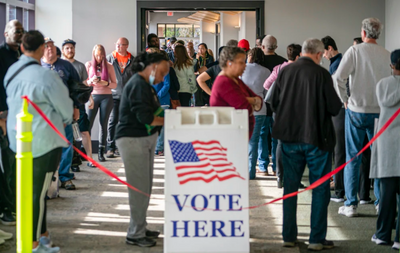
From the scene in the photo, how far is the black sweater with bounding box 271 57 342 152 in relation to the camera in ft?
13.7

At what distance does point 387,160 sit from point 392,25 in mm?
4891

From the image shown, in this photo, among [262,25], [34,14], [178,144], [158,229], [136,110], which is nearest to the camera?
[178,144]

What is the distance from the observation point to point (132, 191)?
14.0ft

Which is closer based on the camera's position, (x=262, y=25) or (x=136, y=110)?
(x=136, y=110)

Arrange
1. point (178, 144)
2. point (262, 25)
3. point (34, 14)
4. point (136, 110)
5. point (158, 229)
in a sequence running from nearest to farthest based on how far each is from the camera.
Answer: point (178, 144) → point (136, 110) → point (158, 229) → point (262, 25) → point (34, 14)

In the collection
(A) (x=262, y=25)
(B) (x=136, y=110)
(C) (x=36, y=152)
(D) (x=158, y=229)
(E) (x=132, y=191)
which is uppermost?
(A) (x=262, y=25)

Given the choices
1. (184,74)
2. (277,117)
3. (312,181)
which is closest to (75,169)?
(184,74)

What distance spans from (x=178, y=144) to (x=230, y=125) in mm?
361

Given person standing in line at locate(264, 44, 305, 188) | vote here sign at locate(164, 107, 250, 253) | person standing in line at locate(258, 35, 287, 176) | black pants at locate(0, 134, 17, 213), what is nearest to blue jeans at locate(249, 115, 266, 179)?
person standing in line at locate(258, 35, 287, 176)

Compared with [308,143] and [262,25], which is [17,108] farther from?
[262,25]

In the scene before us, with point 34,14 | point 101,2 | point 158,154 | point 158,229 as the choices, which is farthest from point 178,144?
point 34,14

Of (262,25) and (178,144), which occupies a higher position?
(262,25)

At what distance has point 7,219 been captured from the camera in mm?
4973

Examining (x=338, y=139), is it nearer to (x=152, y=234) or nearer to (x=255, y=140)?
(x=255, y=140)
